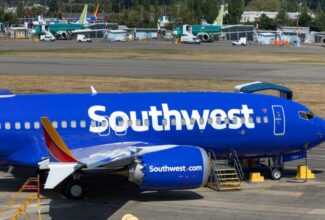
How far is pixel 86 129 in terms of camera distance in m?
31.0

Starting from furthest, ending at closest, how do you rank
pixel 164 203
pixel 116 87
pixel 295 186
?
1. pixel 116 87
2. pixel 295 186
3. pixel 164 203

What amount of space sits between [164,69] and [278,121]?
61.6 meters

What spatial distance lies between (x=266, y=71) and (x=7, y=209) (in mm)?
67747

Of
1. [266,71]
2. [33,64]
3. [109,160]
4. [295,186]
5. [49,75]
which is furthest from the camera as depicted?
[33,64]

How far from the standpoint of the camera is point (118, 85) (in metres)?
74.8

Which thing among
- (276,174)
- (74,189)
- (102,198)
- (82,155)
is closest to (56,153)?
(82,155)

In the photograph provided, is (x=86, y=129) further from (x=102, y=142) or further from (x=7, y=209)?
(x=7, y=209)

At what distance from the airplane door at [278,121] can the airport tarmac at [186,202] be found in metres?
2.46

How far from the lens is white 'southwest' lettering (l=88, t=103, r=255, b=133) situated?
31.0 meters

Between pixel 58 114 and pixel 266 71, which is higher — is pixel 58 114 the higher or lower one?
the higher one

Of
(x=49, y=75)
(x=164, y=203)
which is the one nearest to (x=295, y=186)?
(x=164, y=203)

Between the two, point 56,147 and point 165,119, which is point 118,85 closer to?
point 165,119

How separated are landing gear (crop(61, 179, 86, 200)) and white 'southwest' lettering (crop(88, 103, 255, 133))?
2.69 m

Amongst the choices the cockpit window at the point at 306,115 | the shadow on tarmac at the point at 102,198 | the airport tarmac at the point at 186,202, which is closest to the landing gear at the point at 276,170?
the airport tarmac at the point at 186,202
